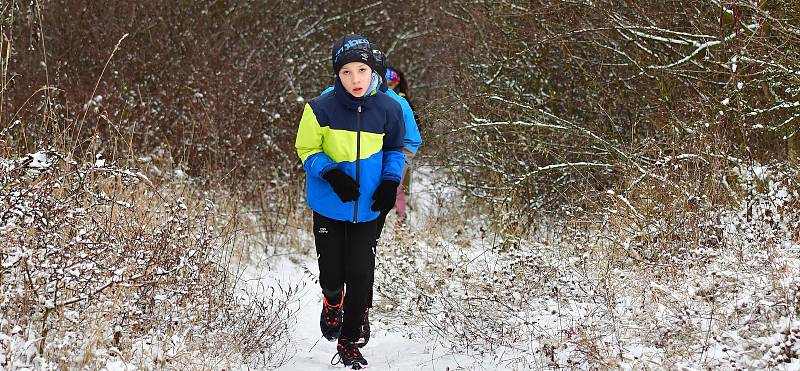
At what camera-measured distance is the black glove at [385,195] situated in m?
4.47

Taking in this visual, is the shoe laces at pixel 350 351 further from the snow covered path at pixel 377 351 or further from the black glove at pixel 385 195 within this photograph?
the black glove at pixel 385 195

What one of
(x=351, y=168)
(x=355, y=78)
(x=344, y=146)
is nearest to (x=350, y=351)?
(x=351, y=168)

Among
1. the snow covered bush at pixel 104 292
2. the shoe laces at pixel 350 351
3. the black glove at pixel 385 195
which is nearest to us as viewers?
the snow covered bush at pixel 104 292

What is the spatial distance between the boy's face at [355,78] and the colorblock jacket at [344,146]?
3 centimetres

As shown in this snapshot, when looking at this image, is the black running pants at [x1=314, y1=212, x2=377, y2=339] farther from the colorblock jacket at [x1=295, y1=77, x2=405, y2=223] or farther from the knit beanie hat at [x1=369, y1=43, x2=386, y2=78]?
the knit beanie hat at [x1=369, y1=43, x2=386, y2=78]

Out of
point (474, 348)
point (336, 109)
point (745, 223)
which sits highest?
point (336, 109)

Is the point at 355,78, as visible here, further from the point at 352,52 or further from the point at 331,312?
the point at 331,312

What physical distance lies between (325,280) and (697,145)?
A: 9.30 ft

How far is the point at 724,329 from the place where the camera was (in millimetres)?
3859

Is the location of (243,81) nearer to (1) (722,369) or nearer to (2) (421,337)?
(2) (421,337)

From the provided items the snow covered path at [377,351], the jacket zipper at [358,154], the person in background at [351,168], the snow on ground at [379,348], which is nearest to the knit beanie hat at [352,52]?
the person in background at [351,168]

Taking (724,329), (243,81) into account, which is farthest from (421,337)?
(243,81)

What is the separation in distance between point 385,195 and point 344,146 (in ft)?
1.00

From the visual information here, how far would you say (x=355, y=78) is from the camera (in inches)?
175
